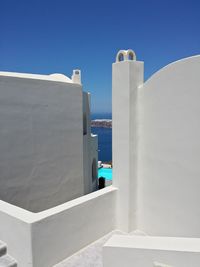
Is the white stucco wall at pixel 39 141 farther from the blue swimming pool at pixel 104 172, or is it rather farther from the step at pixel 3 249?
the blue swimming pool at pixel 104 172

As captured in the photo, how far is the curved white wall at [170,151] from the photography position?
6371mm

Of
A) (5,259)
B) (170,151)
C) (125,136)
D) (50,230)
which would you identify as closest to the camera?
(50,230)

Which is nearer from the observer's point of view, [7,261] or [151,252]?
[151,252]

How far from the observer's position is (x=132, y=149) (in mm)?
7934

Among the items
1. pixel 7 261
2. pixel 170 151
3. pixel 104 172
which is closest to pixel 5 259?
pixel 7 261

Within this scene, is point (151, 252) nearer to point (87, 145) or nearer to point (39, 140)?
point (39, 140)

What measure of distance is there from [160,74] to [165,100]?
2.48 ft

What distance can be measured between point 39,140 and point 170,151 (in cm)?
590

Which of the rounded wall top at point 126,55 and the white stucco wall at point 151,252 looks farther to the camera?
the rounded wall top at point 126,55

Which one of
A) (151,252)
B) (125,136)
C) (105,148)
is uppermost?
(125,136)

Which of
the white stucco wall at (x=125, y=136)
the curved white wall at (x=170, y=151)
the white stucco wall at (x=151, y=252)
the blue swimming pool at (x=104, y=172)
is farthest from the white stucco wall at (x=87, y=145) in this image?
the blue swimming pool at (x=104, y=172)

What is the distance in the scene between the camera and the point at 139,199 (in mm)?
8164

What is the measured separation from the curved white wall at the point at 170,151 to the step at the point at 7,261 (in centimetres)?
391

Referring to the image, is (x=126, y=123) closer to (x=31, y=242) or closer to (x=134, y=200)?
(x=134, y=200)
